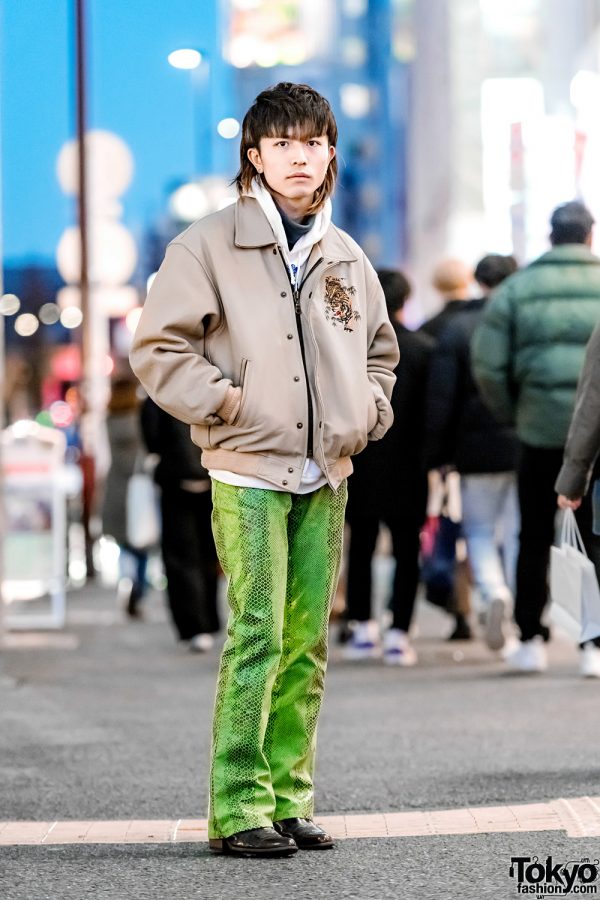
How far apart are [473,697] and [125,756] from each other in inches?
88.9


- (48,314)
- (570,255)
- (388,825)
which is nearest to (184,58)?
(570,255)

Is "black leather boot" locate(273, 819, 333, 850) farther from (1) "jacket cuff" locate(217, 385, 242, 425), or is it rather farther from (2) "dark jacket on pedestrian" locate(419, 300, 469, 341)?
(2) "dark jacket on pedestrian" locate(419, 300, 469, 341)

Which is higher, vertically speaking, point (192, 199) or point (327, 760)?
point (192, 199)

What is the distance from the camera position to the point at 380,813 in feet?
19.6

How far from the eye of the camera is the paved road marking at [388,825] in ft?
18.0

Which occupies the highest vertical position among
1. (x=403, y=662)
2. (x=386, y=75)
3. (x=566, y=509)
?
(x=386, y=75)

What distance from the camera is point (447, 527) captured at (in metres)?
11.8

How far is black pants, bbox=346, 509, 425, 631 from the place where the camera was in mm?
10906

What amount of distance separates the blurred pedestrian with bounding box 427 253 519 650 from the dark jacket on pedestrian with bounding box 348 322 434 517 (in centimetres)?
13

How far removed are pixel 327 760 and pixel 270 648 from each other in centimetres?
215

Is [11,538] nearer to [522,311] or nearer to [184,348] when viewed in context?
[522,311]

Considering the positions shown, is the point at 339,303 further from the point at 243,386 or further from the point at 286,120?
the point at 286,120

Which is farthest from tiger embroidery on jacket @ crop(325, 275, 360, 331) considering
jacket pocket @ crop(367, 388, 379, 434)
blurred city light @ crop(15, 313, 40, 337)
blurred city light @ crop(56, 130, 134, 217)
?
blurred city light @ crop(15, 313, 40, 337)

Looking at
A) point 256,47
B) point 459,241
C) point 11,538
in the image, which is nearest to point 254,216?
point 11,538
